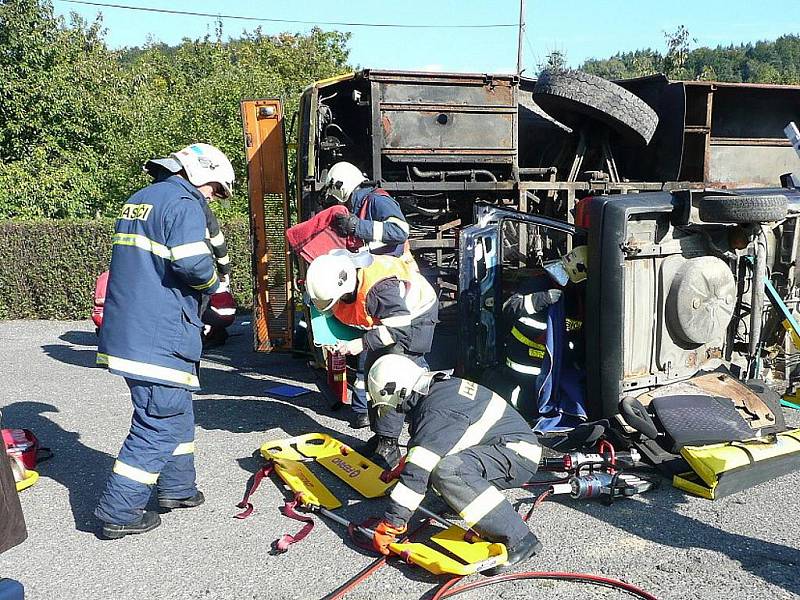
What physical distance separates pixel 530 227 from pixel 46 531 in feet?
14.3

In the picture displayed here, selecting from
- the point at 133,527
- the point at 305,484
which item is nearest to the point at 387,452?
the point at 305,484

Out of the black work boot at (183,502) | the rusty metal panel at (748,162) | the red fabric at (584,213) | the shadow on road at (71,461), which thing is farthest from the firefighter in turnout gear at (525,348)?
the rusty metal panel at (748,162)

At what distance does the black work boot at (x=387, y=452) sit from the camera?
4.87 meters

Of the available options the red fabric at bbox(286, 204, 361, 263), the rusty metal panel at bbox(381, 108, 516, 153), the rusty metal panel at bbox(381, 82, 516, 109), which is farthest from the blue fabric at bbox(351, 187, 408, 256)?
the rusty metal panel at bbox(381, 82, 516, 109)

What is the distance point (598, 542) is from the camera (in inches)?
148

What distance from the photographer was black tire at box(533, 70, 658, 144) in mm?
6688

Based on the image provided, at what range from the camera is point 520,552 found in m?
3.52

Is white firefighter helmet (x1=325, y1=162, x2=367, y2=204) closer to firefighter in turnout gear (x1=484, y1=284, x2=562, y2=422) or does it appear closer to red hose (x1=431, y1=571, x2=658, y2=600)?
firefighter in turnout gear (x1=484, y1=284, x2=562, y2=422)

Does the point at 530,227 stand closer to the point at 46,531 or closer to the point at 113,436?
the point at 113,436

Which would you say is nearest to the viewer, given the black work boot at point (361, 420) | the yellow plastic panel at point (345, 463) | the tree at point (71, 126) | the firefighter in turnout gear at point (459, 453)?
the firefighter in turnout gear at point (459, 453)

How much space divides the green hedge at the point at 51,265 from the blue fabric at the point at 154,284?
7414 mm

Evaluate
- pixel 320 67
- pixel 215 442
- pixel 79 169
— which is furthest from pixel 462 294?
pixel 320 67

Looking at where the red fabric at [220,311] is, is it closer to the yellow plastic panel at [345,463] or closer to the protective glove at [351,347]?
the yellow plastic panel at [345,463]

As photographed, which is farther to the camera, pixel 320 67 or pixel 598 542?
pixel 320 67
